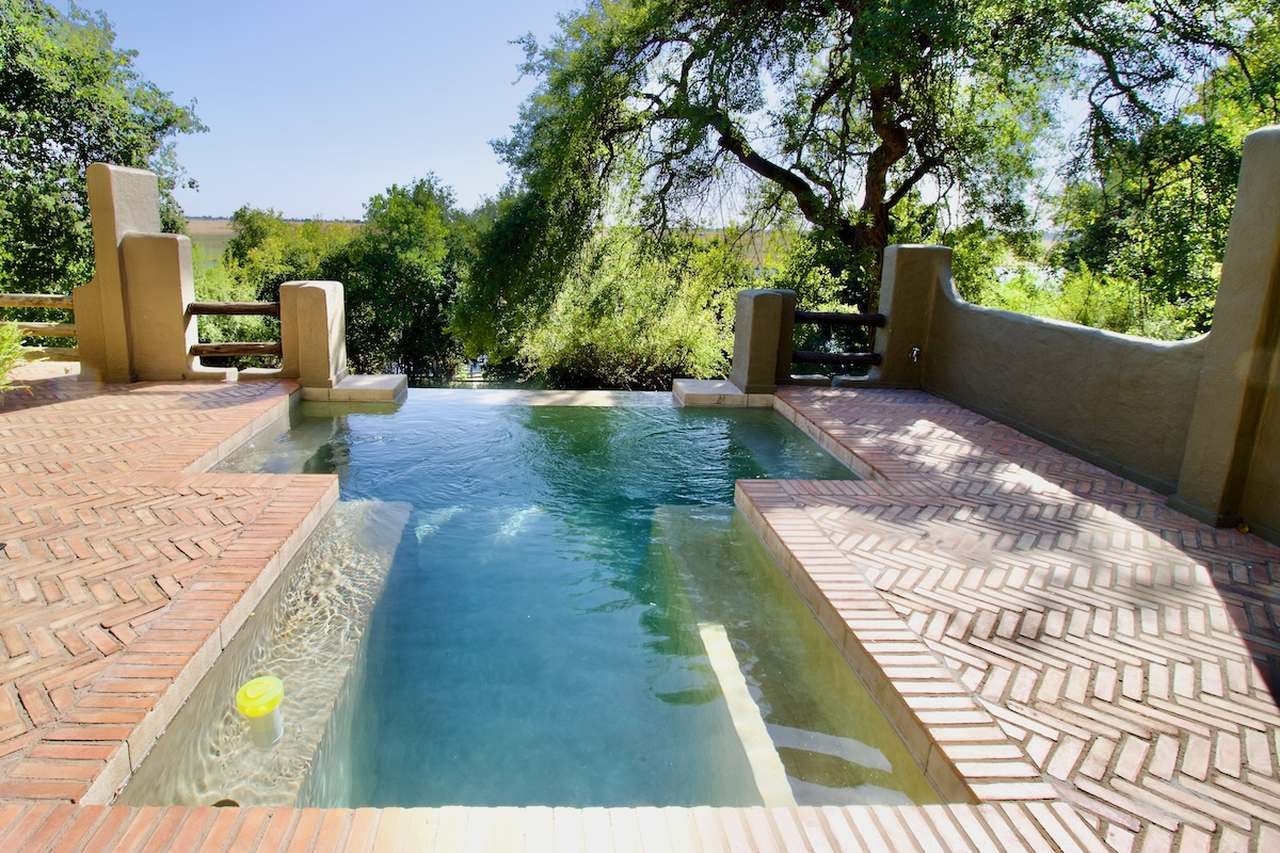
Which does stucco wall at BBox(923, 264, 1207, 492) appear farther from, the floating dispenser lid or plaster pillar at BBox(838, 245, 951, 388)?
the floating dispenser lid

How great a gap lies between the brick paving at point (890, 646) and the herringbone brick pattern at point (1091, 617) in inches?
0.5

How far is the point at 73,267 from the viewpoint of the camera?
1526 centimetres

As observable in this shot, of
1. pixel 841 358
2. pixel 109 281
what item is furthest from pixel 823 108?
pixel 109 281

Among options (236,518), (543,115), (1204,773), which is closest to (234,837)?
(236,518)

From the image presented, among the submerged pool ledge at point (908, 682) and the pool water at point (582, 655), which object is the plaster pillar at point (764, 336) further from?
the submerged pool ledge at point (908, 682)

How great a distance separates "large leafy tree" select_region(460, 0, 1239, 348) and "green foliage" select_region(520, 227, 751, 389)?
1.66 feet

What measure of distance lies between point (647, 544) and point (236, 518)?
241cm

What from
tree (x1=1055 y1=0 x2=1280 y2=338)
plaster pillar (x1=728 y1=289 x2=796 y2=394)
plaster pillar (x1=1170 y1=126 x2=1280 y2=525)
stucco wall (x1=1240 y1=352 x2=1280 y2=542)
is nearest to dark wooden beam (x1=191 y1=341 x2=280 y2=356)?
plaster pillar (x1=728 y1=289 x2=796 y2=394)

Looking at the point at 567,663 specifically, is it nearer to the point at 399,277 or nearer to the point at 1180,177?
the point at 1180,177

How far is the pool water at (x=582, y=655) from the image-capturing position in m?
2.81

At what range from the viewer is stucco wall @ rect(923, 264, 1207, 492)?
5.48 meters

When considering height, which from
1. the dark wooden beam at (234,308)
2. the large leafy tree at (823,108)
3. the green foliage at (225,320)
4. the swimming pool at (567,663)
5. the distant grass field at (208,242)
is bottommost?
the swimming pool at (567,663)

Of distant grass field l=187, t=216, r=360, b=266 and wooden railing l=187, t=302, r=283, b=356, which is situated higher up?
distant grass field l=187, t=216, r=360, b=266

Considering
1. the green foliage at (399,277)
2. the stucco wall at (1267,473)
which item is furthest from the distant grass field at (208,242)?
the stucco wall at (1267,473)
